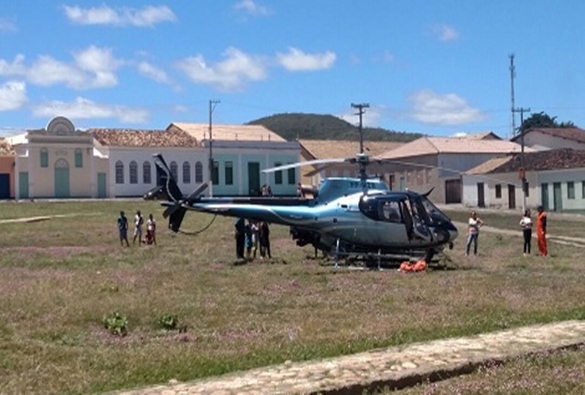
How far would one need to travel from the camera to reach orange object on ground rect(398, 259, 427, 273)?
70.6ft

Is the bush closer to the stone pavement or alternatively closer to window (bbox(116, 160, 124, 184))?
the stone pavement

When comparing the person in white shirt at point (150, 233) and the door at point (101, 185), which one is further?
the door at point (101, 185)

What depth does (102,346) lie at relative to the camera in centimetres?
1152

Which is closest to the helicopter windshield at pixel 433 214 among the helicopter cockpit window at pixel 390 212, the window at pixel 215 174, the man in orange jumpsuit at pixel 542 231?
the helicopter cockpit window at pixel 390 212

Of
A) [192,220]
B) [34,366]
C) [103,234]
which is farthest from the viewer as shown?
[192,220]

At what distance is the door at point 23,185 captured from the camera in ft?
204

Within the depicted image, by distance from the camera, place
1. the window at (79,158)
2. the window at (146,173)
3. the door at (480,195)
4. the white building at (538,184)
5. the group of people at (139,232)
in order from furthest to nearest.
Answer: the window at (146,173)
the window at (79,158)
the door at (480,195)
the white building at (538,184)
the group of people at (139,232)

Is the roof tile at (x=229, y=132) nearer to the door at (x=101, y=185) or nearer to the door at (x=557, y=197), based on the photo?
the door at (x=101, y=185)

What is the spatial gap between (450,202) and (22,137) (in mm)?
32568

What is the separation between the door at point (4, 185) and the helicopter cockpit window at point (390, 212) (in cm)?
4610

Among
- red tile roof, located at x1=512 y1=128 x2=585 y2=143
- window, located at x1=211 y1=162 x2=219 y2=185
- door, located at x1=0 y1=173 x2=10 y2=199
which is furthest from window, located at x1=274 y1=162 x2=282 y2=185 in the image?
red tile roof, located at x1=512 y1=128 x2=585 y2=143

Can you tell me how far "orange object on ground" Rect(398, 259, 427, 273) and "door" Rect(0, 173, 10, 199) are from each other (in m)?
46.9

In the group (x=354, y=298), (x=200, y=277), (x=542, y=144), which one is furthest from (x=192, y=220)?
(x=542, y=144)

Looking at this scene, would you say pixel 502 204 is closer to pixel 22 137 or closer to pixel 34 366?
pixel 22 137
